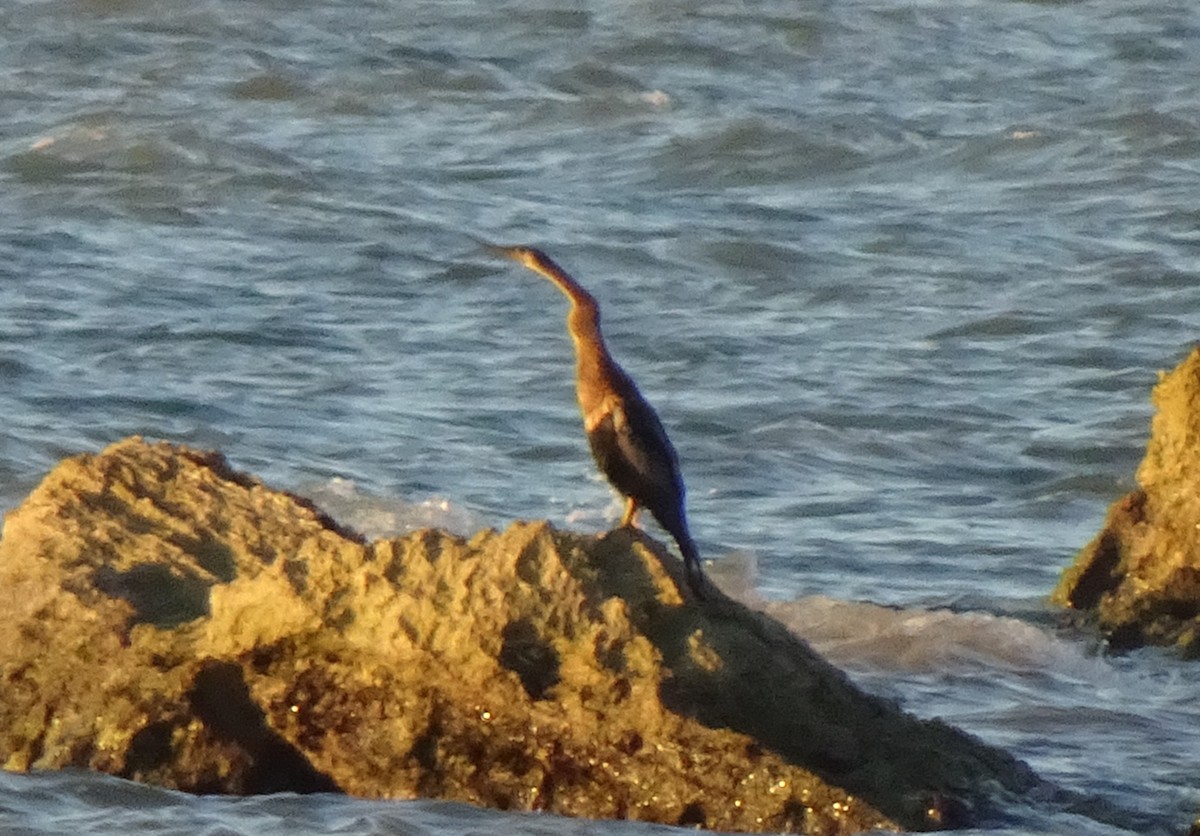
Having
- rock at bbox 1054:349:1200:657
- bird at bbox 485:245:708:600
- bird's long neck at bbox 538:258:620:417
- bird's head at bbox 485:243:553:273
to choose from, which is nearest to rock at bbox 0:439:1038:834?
bird at bbox 485:245:708:600

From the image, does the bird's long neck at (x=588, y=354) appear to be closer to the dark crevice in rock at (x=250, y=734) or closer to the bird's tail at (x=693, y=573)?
the bird's tail at (x=693, y=573)

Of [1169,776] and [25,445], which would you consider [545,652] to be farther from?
[25,445]

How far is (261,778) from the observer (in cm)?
510

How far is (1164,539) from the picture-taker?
6.98 metres

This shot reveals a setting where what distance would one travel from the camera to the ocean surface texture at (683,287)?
23.6 ft

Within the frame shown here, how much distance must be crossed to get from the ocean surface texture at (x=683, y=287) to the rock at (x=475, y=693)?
0.09 m

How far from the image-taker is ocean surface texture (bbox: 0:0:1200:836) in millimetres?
7180

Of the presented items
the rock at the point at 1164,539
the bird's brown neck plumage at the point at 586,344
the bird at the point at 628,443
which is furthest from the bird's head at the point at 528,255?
the rock at the point at 1164,539

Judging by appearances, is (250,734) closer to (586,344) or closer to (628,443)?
(628,443)

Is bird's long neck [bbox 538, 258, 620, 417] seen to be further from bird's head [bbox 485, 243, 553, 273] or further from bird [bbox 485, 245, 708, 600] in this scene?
bird's head [bbox 485, 243, 553, 273]

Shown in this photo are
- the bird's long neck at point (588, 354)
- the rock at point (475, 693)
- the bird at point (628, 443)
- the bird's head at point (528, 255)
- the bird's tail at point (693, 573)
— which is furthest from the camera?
the bird's head at point (528, 255)

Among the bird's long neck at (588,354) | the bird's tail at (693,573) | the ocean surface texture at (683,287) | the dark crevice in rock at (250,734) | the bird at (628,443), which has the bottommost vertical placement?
the ocean surface texture at (683,287)

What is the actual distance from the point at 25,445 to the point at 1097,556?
396cm

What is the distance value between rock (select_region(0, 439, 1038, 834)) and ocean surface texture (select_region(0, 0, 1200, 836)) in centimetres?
9
